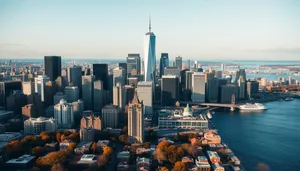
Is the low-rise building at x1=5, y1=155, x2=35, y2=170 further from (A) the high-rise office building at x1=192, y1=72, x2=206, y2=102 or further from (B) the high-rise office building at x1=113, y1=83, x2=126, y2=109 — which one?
(A) the high-rise office building at x1=192, y1=72, x2=206, y2=102

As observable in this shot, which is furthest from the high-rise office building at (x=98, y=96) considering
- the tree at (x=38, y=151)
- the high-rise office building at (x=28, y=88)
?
the tree at (x=38, y=151)

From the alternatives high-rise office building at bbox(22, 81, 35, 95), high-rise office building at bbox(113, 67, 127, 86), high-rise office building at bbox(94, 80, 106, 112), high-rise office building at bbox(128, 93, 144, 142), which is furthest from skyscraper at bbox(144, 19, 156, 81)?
high-rise office building at bbox(128, 93, 144, 142)

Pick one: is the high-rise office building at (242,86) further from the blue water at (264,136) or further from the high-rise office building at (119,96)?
the high-rise office building at (119,96)

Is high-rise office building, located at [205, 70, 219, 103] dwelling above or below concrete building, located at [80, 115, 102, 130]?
above

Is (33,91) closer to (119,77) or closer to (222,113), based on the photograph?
(119,77)

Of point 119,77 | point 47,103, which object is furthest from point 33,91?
point 119,77
